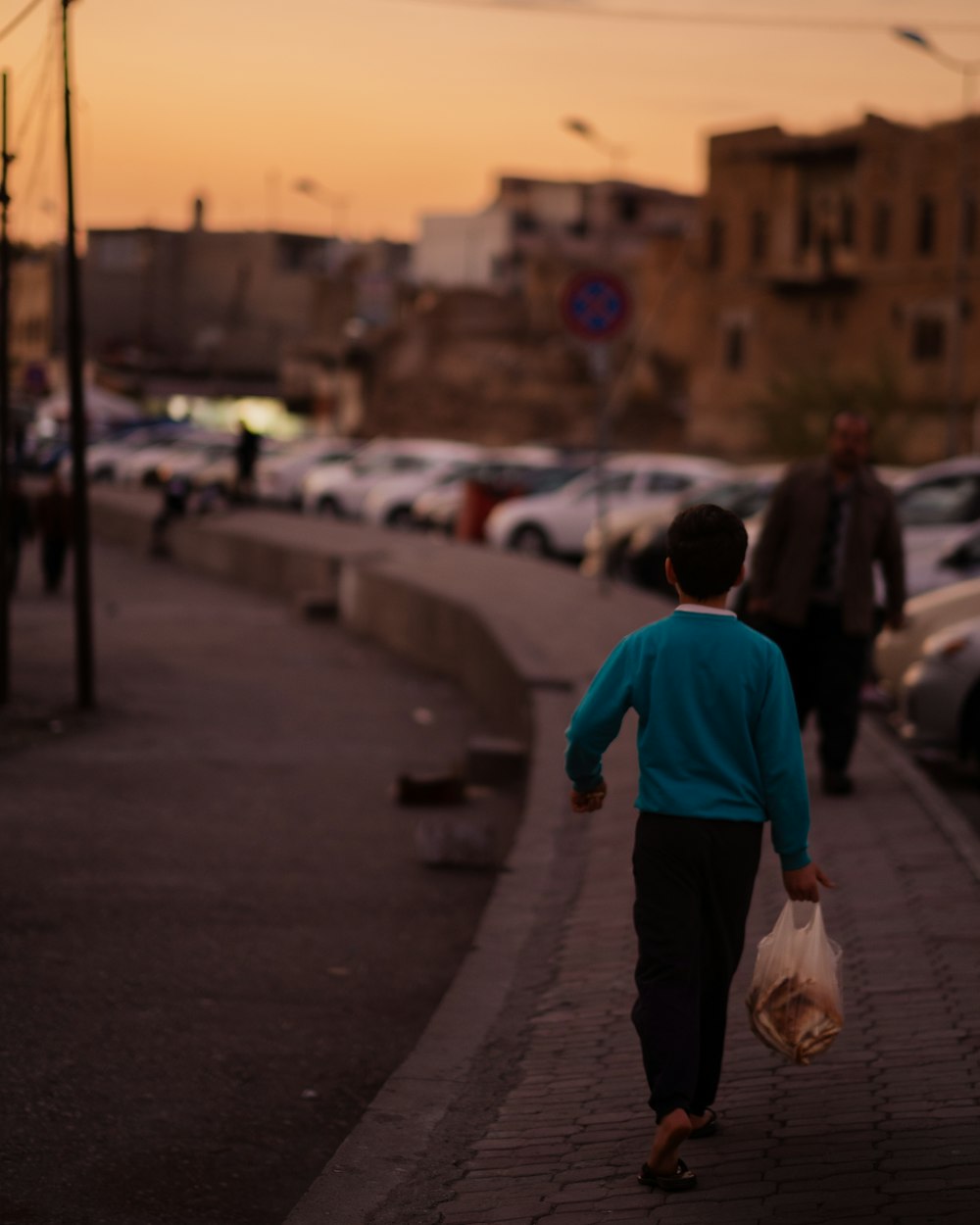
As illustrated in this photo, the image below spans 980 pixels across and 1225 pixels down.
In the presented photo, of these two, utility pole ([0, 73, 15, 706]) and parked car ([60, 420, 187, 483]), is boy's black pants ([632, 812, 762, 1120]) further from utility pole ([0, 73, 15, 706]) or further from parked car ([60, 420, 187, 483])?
parked car ([60, 420, 187, 483])

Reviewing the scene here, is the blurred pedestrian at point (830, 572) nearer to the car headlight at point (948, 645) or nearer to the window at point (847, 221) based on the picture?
the car headlight at point (948, 645)

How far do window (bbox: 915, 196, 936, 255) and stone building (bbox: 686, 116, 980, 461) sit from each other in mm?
41

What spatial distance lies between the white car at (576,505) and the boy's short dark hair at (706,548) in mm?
27189

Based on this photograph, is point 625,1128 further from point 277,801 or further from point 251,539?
point 251,539

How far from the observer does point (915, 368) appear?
60562 mm

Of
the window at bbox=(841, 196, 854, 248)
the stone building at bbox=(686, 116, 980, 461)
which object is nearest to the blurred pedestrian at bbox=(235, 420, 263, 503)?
the stone building at bbox=(686, 116, 980, 461)

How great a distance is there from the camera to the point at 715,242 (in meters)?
69.9

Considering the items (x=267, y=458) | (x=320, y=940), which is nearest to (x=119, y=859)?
(x=320, y=940)

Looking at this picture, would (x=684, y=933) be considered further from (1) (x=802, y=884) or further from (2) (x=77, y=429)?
(2) (x=77, y=429)

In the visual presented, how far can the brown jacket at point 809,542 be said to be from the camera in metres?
9.34

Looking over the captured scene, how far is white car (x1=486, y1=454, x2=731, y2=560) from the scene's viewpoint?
32500 mm

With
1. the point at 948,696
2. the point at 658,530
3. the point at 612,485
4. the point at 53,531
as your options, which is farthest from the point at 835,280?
the point at 948,696

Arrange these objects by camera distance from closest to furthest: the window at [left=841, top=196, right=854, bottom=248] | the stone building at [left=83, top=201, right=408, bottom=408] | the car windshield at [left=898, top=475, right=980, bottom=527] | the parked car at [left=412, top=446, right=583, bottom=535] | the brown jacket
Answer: the brown jacket
the car windshield at [left=898, top=475, right=980, bottom=527]
the parked car at [left=412, top=446, right=583, bottom=535]
the window at [left=841, top=196, right=854, bottom=248]
the stone building at [left=83, top=201, right=408, bottom=408]

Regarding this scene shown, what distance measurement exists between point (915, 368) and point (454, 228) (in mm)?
49345
